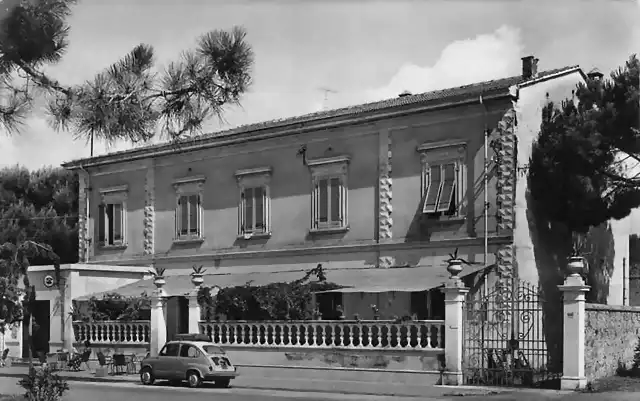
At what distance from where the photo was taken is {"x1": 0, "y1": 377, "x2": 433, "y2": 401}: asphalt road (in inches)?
725

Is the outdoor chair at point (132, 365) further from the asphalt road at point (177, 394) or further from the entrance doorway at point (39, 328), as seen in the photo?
the entrance doorway at point (39, 328)

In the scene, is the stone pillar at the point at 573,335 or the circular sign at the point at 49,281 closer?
the stone pillar at the point at 573,335

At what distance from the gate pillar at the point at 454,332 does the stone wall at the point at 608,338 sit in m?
2.53

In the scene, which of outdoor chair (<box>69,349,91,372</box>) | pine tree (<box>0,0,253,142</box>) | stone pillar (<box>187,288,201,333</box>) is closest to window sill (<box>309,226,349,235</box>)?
stone pillar (<box>187,288,201,333</box>)

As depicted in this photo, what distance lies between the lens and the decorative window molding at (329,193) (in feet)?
85.9

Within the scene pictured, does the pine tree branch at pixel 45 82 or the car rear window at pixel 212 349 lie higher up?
the pine tree branch at pixel 45 82

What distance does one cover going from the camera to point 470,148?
23.7 metres

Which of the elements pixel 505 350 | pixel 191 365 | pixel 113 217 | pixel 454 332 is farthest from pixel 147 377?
pixel 113 217

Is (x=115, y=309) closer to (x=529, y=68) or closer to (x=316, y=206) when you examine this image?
(x=316, y=206)

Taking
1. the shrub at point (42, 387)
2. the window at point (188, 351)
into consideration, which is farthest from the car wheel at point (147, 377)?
the shrub at point (42, 387)

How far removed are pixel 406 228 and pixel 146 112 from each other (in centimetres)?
1602

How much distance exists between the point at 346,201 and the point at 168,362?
23.3ft

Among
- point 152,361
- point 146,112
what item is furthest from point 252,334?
point 146,112

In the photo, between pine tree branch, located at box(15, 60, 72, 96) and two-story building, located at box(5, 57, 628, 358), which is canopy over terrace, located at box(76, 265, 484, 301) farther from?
pine tree branch, located at box(15, 60, 72, 96)
